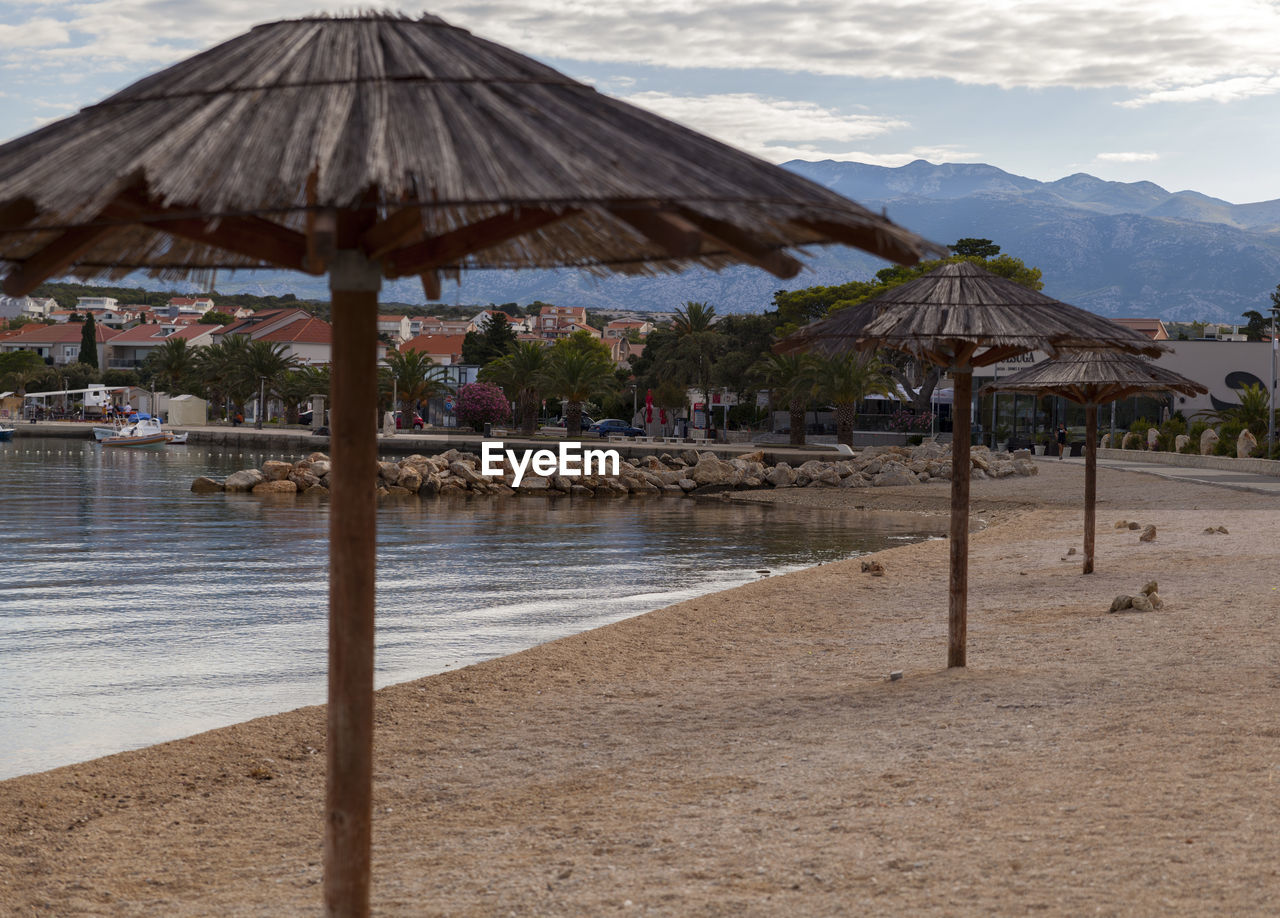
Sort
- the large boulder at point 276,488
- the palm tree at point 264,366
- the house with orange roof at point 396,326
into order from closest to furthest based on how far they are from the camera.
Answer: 1. the large boulder at point 276,488
2. the palm tree at point 264,366
3. the house with orange roof at point 396,326

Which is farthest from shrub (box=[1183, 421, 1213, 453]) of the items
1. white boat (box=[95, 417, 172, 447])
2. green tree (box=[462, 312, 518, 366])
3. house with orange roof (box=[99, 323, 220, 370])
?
house with orange roof (box=[99, 323, 220, 370])

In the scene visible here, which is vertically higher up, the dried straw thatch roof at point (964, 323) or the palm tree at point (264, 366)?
the palm tree at point (264, 366)

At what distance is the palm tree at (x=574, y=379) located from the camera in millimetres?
64750

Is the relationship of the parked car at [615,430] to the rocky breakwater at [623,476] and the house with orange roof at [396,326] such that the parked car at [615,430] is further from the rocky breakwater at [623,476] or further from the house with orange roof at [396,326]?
the house with orange roof at [396,326]

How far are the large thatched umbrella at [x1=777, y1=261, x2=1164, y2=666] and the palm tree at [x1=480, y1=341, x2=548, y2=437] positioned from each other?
57650 millimetres

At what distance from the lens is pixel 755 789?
21.0ft

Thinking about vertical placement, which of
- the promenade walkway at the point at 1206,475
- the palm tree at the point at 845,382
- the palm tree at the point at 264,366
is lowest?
the promenade walkway at the point at 1206,475

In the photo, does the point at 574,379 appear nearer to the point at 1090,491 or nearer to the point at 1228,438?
the point at 1228,438

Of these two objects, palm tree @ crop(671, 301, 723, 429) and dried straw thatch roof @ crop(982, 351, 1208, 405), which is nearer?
dried straw thatch roof @ crop(982, 351, 1208, 405)

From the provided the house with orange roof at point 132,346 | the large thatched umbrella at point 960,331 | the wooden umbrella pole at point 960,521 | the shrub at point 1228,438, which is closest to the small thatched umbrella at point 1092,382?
the large thatched umbrella at point 960,331

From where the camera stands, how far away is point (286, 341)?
352ft

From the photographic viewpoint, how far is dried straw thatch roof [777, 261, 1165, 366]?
28.5 feet

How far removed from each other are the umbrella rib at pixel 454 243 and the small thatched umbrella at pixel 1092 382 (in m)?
11.4

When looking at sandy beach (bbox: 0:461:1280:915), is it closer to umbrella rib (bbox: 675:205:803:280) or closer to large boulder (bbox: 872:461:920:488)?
umbrella rib (bbox: 675:205:803:280)
